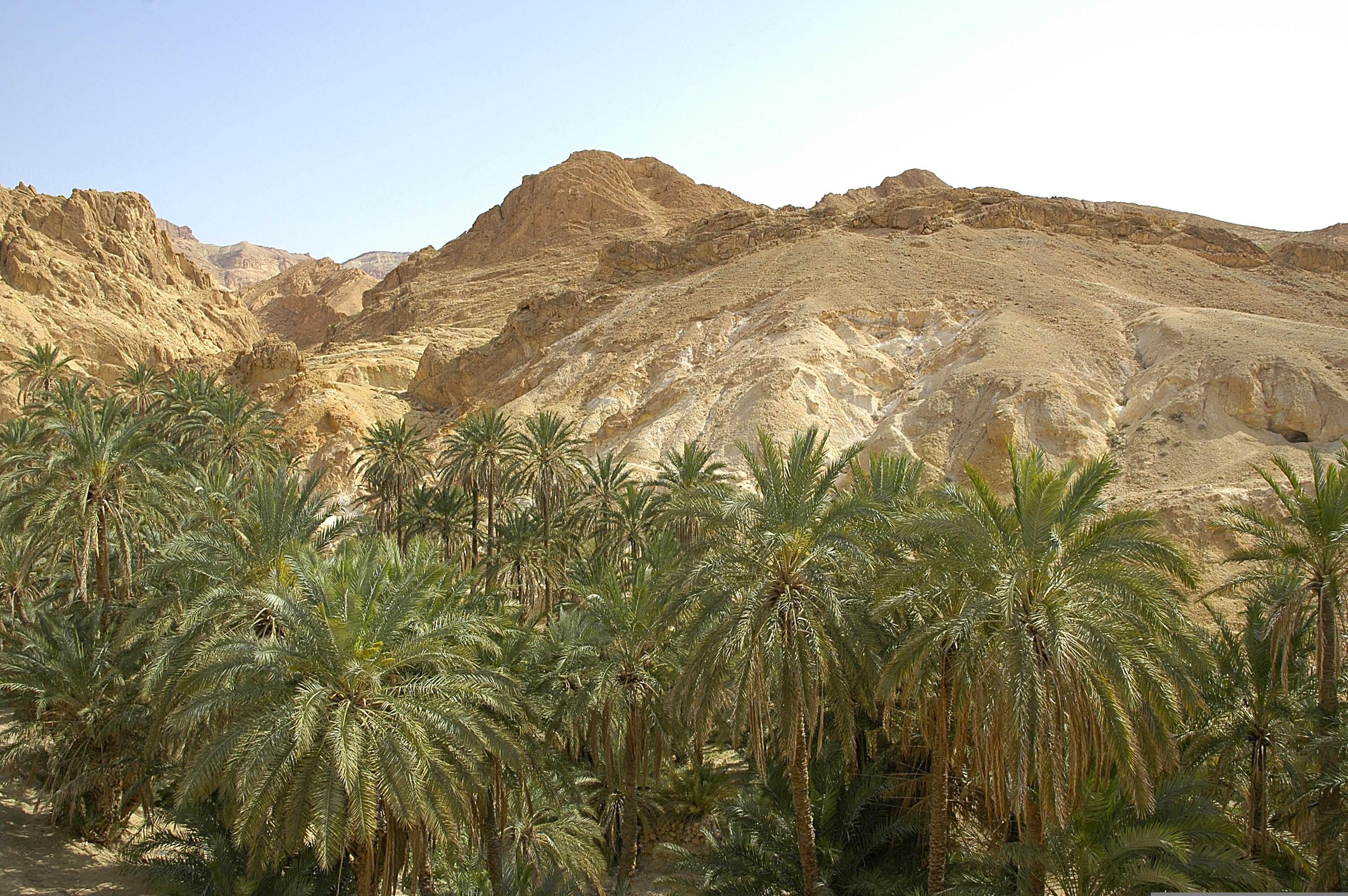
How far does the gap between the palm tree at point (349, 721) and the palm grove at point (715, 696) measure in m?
0.05

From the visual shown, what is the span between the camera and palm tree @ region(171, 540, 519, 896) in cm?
941

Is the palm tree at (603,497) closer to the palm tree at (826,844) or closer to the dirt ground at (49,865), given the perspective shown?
the palm tree at (826,844)

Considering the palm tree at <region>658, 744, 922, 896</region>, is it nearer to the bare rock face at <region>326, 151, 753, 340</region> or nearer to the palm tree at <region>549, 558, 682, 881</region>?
the palm tree at <region>549, 558, 682, 881</region>

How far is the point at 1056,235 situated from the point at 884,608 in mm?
49082

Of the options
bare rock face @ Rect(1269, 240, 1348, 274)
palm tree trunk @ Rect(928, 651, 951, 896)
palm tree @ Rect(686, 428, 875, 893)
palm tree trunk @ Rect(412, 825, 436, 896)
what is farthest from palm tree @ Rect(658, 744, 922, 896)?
bare rock face @ Rect(1269, 240, 1348, 274)

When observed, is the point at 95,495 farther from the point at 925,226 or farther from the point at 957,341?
the point at 925,226

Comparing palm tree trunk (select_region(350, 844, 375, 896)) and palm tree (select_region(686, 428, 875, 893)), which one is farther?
palm tree (select_region(686, 428, 875, 893))

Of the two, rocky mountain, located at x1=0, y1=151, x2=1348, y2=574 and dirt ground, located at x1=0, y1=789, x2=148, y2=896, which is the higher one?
rocky mountain, located at x1=0, y1=151, x2=1348, y2=574

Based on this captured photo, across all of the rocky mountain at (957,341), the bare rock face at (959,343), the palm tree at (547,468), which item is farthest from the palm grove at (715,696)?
the rocky mountain at (957,341)

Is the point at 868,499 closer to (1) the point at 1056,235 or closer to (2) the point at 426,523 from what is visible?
(2) the point at 426,523

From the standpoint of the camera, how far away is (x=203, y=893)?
1148 cm

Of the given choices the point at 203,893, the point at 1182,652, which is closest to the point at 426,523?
the point at 203,893

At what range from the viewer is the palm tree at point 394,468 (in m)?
29.5

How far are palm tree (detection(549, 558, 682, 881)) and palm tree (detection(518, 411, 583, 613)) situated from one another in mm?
10433
